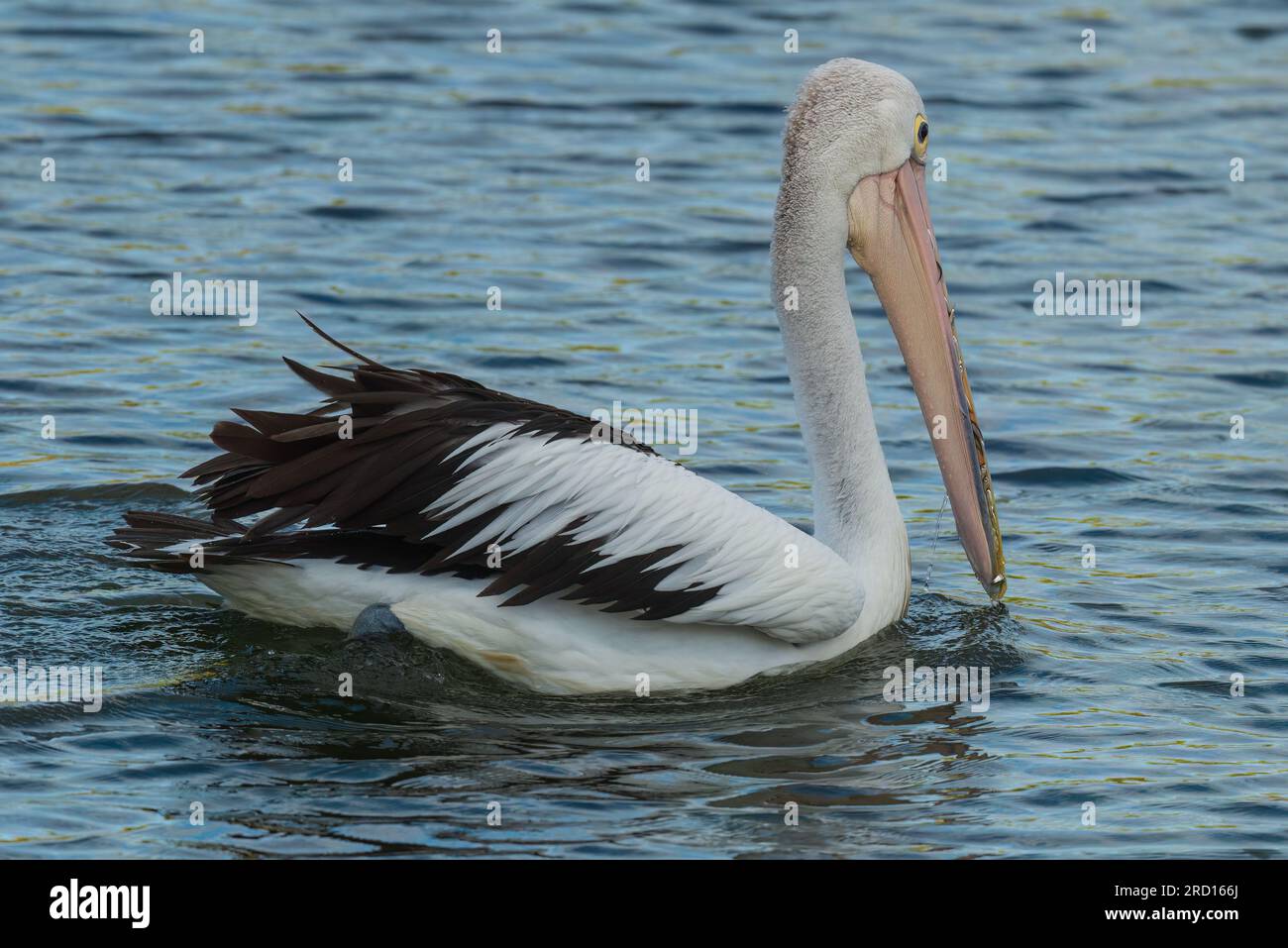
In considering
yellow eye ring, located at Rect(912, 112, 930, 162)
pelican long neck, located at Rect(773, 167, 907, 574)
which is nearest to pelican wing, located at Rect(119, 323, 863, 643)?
pelican long neck, located at Rect(773, 167, 907, 574)

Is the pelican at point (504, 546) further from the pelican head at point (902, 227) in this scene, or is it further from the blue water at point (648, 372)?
the pelican head at point (902, 227)

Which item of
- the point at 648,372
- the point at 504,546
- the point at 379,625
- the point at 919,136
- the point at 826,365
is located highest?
the point at 919,136

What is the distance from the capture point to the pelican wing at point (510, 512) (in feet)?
19.0

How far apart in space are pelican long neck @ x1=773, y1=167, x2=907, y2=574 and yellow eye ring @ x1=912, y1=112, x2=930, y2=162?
0.97 feet

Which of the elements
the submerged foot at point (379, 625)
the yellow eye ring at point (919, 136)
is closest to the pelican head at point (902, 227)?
the yellow eye ring at point (919, 136)

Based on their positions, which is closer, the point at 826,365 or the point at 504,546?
the point at 504,546

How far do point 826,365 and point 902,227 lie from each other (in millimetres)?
535

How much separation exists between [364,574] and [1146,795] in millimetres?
2230

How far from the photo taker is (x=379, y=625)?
5.88m

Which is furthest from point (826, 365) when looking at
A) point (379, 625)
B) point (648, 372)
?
point (648, 372)

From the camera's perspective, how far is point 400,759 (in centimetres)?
551

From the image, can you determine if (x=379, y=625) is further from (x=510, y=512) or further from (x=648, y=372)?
(x=648, y=372)

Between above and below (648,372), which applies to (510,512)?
below

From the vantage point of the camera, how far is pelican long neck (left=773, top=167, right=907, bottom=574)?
6395mm
